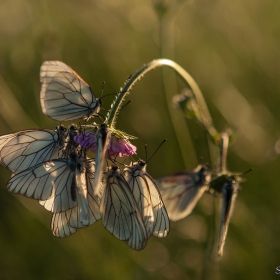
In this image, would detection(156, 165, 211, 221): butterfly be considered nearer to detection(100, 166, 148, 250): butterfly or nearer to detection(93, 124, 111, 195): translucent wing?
detection(100, 166, 148, 250): butterfly

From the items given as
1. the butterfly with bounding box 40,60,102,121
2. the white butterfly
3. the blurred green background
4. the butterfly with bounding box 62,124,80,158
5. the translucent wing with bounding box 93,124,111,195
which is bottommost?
the blurred green background

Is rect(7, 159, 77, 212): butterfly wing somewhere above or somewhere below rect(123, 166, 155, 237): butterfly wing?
above

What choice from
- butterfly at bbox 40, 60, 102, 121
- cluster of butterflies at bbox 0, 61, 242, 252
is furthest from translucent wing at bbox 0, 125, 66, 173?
butterfly at bbox 40, 60, 102, 121

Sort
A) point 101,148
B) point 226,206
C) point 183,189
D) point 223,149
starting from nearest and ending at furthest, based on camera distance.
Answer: point 101,148, point 226,206, point 223,149, point 183,189

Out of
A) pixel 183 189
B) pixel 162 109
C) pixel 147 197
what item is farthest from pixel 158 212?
pixel 162 109

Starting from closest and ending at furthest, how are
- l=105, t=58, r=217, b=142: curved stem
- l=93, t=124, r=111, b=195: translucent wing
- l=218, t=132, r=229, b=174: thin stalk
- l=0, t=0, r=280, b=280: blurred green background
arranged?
l=93, t=124, r=111, b=195: translucent wing
l=105, t=58, r=217, b=142: curved stem
l=218, t=132, r=229, b=174: thin stalk
l=0, t=0, r=280, b=280: blurred green background

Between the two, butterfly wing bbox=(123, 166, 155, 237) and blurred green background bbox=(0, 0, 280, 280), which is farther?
blurred green background bbox=(0, 0, 280, 280)

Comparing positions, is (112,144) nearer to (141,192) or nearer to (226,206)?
(141,192)

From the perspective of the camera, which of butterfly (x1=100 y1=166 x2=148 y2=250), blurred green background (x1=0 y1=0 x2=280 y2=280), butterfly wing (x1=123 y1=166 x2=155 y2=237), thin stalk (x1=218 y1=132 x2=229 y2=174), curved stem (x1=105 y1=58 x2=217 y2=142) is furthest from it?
blurred green background (x1=0 y1=0 x2=280 y2=280)
